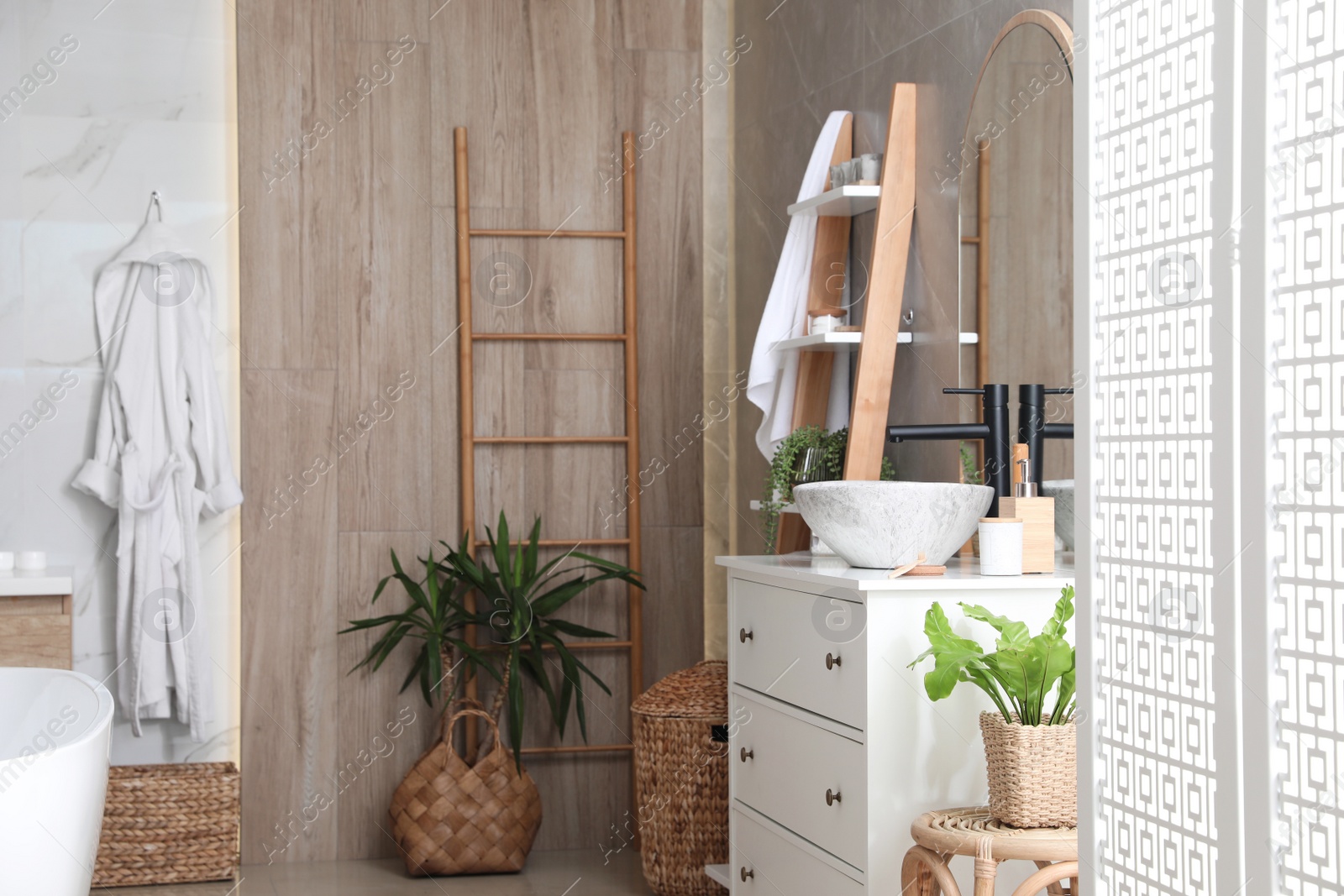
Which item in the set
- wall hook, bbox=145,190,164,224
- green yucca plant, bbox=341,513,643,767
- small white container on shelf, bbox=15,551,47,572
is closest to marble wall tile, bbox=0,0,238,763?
wall hook, bbox=145,190,164,224

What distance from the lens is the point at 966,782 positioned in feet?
7.57

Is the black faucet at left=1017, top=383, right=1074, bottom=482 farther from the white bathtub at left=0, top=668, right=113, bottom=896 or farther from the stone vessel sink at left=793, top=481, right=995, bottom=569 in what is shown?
the white bathtub at left=0, top=668, right=113, bottom=896

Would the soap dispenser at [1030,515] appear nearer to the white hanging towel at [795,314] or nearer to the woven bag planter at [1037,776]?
the woven bag planter at [1037,776]

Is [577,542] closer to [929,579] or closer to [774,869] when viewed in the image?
[774,869]

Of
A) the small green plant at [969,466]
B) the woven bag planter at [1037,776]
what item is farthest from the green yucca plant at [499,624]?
the woven bag planter at [1037,776]

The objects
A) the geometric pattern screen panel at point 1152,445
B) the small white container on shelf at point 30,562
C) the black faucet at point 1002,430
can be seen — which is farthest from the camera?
the small white container on shelf at point 30,562

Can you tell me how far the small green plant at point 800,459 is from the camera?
3170 millimetres

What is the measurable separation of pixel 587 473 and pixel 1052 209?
210 centimetres

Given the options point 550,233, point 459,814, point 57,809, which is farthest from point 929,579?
point 550,233

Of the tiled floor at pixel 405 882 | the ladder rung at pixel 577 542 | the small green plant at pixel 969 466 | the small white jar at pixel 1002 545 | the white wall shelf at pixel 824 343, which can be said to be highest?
the white wall shelf at pixel 824 343

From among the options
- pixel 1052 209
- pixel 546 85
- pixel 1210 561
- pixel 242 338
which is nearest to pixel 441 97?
pixel 546 85

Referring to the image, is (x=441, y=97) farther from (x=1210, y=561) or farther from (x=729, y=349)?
(x=1210, y=561)

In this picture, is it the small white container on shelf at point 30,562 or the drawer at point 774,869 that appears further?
the small white container on shelf at point 30,562

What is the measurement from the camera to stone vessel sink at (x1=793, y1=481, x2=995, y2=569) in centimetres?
240
